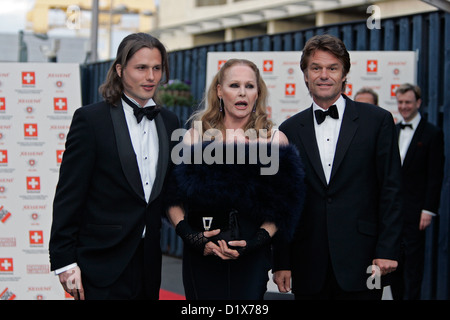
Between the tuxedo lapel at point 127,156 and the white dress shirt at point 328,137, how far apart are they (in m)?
0.93

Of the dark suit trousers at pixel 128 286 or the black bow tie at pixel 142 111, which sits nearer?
the dark suit trousers at pixel 128 286

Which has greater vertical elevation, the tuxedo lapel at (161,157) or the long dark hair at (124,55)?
the long dark hair at (124,55)

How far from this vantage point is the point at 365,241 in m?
3.40

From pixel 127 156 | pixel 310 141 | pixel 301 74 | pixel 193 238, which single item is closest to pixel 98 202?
pixel 127 156

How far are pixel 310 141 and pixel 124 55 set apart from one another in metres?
1.03

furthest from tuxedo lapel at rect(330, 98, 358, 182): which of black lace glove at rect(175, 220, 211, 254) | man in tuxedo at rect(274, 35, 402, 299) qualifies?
black lace glove at rect(175, 220, 211, 254)

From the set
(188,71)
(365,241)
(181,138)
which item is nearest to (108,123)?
(181,138)

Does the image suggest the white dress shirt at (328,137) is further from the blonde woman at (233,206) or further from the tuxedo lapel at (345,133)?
the blonde woman at (233,206)

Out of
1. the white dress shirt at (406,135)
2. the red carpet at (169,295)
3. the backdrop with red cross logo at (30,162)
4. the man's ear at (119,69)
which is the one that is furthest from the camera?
the red carpet at (169,295)

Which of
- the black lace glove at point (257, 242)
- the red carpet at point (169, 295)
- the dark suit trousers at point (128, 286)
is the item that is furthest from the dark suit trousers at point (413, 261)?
the dark suit trousers at point (128, 286)

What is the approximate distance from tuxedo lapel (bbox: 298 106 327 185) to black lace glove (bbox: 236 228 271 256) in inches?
17.0

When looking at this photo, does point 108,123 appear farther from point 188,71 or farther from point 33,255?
point 188,71

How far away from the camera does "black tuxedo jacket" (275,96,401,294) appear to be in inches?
132

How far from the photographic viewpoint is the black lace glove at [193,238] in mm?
3174
